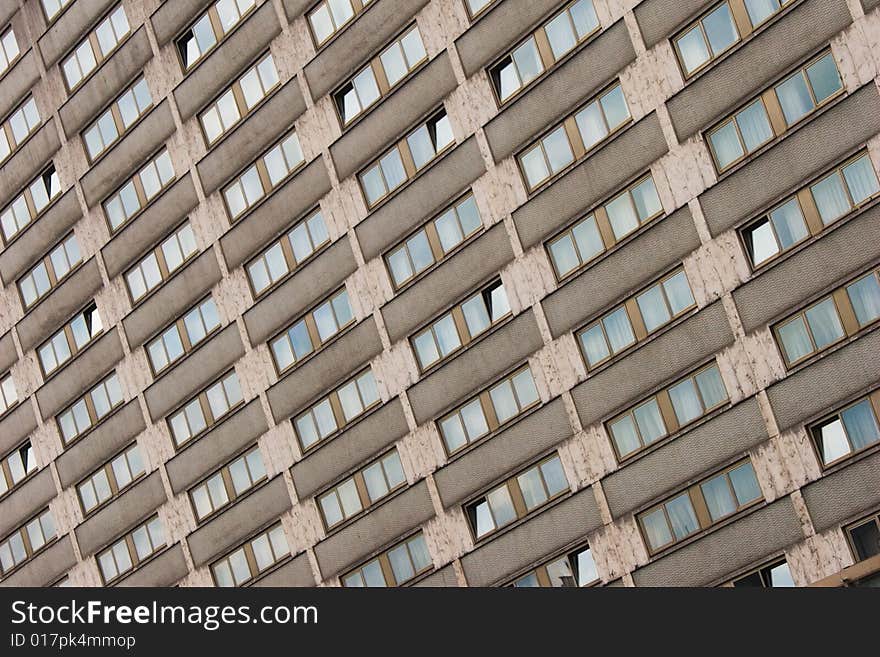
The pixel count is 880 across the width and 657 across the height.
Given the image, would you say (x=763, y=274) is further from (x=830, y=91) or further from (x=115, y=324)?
(x=115, y=324)

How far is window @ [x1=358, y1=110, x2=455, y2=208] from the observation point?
52.9 metres

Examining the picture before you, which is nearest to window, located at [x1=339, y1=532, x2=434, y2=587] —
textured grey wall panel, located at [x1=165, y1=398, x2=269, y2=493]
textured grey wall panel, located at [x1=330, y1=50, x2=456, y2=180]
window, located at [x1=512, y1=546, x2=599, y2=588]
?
window, located at [x1=512, y1=546, x2=599, y2=588]

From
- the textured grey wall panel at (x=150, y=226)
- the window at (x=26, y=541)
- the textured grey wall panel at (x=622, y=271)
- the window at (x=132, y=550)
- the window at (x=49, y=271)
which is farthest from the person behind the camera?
the window at (x=26, y=541)

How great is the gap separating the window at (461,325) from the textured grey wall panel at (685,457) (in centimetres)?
634

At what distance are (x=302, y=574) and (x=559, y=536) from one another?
1081 centimetres

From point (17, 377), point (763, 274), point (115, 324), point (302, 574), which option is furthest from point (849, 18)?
point (17, 377)

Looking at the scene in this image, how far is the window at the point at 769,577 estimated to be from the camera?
148ft

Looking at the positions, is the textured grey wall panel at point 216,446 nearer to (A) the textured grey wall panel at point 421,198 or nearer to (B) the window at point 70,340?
(B) the window at point 70,340

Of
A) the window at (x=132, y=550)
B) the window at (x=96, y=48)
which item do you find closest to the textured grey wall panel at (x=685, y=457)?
the window at (x=132, y=550)

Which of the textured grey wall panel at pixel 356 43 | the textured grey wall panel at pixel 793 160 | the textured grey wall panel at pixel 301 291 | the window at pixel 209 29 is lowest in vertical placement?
the textured grey wall panel at pixel 793 160

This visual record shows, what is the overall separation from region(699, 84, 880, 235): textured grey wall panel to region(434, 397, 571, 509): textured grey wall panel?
25.4ft

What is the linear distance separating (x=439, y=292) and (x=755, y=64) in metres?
12.7

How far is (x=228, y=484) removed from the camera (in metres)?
59.4

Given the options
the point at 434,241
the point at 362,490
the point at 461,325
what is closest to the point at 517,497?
the point at 461,325
